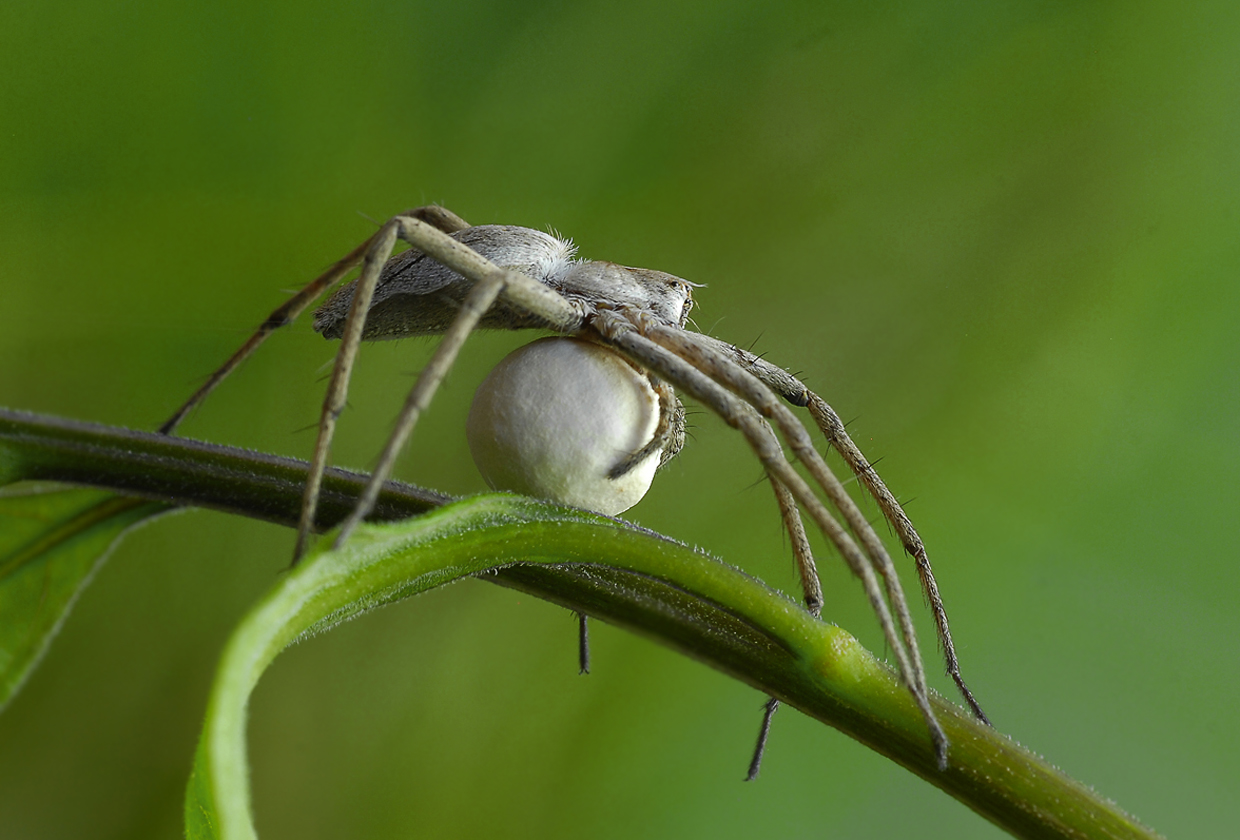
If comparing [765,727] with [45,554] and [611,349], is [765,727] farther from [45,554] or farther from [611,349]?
[45,554]

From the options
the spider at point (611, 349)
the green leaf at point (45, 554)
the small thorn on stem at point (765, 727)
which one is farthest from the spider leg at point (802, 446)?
the green leaf at point (45, 554)

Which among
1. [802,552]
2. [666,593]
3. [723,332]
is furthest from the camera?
[723,332]

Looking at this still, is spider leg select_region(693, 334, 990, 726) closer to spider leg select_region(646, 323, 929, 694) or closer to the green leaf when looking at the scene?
spider leg select_region(646, 323, 929, 694)

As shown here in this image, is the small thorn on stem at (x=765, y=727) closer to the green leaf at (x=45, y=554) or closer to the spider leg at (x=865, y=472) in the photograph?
the spider leg at (x=865, y=472)

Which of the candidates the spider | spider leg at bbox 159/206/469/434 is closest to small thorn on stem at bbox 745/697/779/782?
the spider

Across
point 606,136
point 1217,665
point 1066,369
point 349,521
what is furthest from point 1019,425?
point 349,521

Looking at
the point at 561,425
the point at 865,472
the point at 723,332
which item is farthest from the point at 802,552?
the point at 723,332
